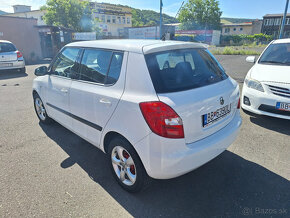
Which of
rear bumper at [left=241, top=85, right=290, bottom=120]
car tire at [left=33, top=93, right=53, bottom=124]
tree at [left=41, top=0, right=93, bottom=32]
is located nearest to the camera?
rear bumper at [left=241, top=85, right=290, bottom=120]

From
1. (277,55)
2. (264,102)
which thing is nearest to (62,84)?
(264,102)

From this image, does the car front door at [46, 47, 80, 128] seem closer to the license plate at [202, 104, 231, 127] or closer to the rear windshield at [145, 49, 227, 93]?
the rear windshield at [145, 49, 227, 93]

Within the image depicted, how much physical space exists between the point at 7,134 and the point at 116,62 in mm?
3070

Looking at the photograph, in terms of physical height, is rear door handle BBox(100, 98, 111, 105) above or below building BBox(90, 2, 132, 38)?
below

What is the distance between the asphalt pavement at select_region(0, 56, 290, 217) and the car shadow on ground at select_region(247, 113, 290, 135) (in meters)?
0.14

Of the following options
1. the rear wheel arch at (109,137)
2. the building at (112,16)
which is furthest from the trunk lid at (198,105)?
the building at (112,16)

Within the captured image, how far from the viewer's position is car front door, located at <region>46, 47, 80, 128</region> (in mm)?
3256

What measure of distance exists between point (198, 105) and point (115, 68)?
1048mm

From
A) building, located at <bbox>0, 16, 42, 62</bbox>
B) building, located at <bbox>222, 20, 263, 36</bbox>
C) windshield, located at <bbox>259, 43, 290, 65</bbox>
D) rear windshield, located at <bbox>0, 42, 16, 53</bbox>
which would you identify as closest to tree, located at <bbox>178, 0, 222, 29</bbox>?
building, located at <bbox>222, 20, 263, 36</bbox>

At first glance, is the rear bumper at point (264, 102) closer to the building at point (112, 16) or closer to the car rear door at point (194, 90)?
the car rear door at point (194, 90)

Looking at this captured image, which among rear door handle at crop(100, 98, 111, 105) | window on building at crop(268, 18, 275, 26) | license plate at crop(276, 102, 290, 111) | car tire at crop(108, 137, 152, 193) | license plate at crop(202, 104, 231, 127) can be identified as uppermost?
window on building at crop(268, 18, 275, 26)

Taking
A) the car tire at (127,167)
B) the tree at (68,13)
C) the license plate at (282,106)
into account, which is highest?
the tree at (68,13)

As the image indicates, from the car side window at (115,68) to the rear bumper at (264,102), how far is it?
3.02 meters

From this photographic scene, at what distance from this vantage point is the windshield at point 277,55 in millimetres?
4875
